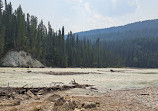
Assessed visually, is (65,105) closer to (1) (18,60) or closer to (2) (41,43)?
(1) (18,60)

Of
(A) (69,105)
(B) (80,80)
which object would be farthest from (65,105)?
(B) (80,80)

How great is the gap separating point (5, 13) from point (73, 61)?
147 ft

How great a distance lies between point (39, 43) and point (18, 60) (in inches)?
880

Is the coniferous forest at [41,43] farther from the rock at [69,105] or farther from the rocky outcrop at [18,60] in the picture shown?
the rock at [69,105]

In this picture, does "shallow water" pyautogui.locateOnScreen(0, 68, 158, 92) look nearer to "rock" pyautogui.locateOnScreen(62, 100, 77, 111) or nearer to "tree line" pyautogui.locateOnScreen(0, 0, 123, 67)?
"rock" pyautogui.locateOnScreen(62, 100, 77, 111)

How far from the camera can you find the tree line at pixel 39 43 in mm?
68750

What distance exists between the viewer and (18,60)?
200 feet

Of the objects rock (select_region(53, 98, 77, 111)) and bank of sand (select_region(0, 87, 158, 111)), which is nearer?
rock (select_region(53, 98, 77, 111))

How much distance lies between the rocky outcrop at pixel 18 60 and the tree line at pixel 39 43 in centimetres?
276

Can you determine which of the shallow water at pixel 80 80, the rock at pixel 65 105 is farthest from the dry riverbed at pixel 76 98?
the shallow water at pixel 80 80

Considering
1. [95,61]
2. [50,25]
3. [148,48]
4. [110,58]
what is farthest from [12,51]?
[148,48]

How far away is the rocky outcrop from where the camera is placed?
57.4 metres

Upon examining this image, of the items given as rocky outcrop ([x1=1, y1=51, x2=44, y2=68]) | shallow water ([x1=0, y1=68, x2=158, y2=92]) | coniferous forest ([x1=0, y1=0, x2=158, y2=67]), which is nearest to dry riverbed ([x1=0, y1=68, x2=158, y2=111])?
shallow water ([x1=0, y1=68, x2=158, y2=92])

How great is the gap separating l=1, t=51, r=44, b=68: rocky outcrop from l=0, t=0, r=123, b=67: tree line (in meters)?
2.76
